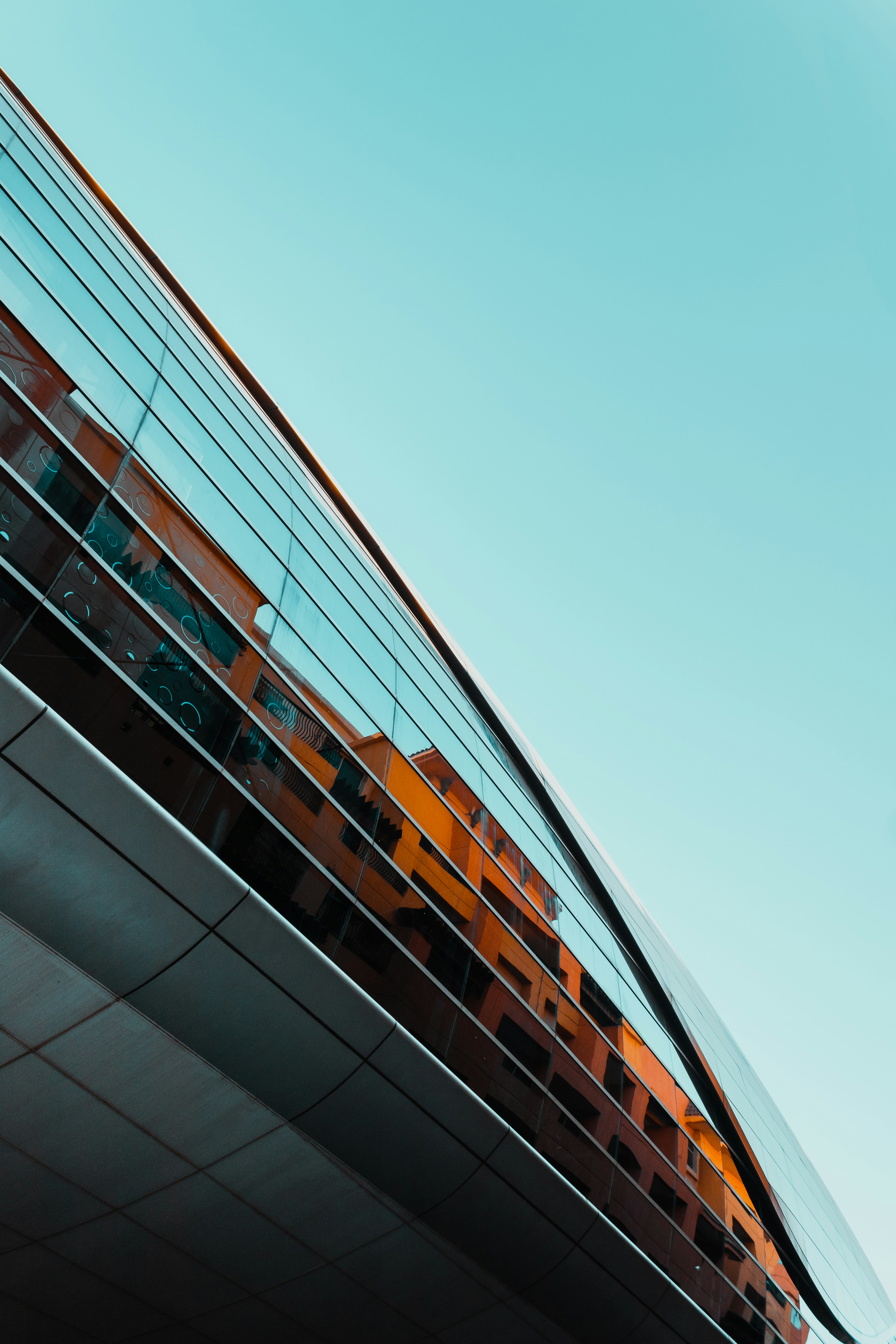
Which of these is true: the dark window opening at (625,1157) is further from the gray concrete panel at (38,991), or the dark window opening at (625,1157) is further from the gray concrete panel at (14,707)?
the gray concrete panel at (14,707)

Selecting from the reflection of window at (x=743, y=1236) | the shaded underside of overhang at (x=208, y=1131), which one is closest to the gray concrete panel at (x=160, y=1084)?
the shaded underside of overhang at (x=208, y=1131)

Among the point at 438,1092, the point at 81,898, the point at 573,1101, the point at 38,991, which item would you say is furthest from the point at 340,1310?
the point at 81,898

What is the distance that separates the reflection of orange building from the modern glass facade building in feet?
0.12

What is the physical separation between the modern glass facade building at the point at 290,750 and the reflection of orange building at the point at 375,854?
0.04 meters

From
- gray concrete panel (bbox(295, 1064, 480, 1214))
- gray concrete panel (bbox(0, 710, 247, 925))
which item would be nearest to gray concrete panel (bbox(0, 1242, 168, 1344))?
gray concrete panel (bbox(295, 1064, 480, 1214))

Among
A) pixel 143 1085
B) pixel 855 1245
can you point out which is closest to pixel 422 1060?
pixel 143 1085

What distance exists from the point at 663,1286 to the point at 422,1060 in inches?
285

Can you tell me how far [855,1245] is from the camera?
3152 cm

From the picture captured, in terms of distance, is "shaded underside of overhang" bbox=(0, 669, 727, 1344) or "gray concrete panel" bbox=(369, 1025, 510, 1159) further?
"gray concrete panel" bbox=(369, 1025, 510, 1159)

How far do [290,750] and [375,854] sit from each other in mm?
1673

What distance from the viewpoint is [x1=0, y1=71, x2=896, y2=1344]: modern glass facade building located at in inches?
296

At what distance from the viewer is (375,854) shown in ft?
32.2

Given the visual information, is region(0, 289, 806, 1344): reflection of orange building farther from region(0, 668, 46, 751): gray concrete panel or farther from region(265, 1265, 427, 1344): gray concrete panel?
region(265, 1265, 427, 1344): gray concrete panel

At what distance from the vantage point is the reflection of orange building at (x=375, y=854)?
786cm
